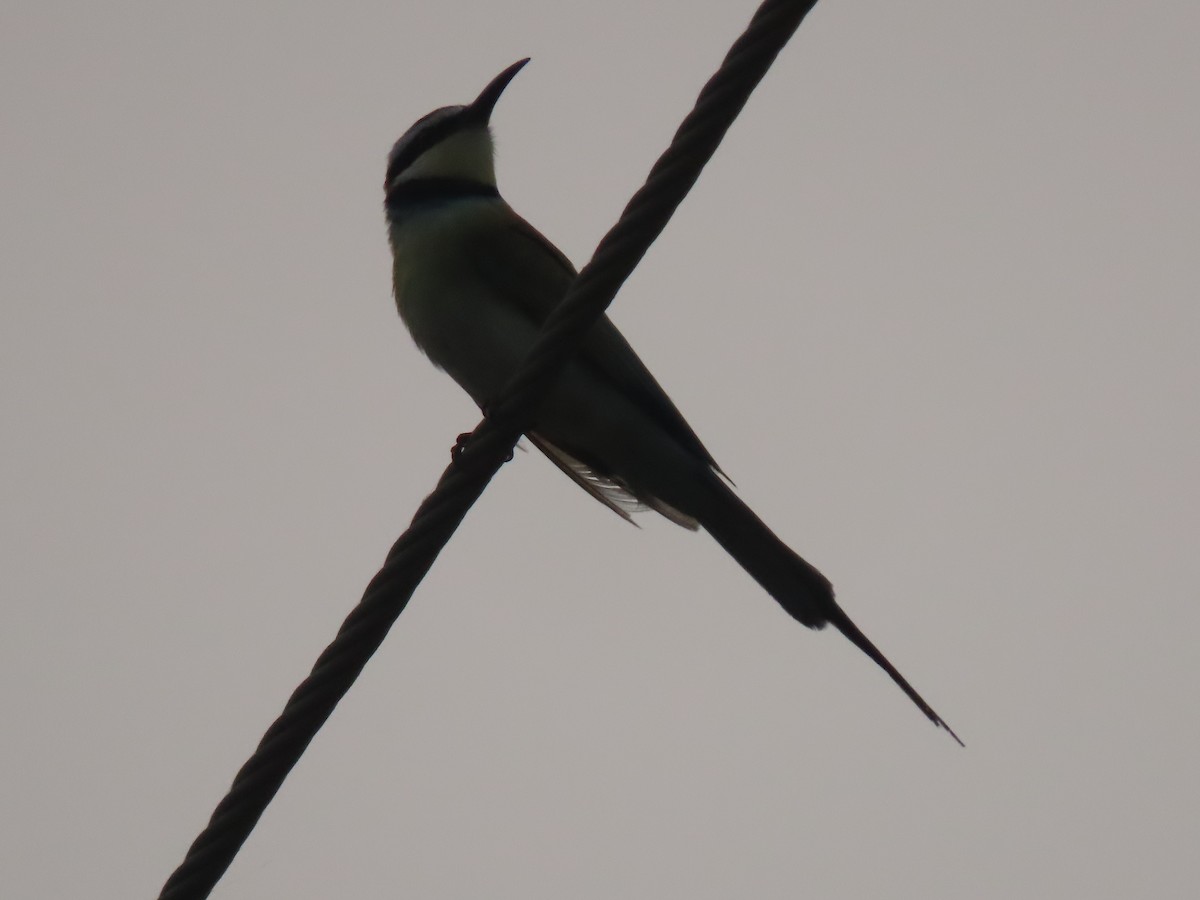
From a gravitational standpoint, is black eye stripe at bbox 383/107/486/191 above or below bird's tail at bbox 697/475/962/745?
above

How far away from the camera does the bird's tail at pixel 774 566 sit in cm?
324

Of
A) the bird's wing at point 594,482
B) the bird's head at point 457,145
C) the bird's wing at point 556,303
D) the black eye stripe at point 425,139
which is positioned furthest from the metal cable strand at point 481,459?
the black eye stripe at point 425,139

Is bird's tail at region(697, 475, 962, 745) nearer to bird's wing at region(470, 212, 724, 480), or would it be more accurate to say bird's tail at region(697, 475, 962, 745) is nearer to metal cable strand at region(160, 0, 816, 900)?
bird's wing at region(470, 212, 724, 480)

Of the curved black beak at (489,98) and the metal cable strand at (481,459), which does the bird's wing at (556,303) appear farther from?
the metal cable strand at (481,459)

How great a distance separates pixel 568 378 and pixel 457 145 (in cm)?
147

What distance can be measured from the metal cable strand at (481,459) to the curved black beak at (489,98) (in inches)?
97.9

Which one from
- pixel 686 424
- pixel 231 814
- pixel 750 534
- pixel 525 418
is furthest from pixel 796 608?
pixel 231 814

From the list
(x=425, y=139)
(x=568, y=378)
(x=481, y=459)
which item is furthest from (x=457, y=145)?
(x=481, y=459)

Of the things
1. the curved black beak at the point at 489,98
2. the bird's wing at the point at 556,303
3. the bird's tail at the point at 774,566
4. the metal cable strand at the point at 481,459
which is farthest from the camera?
the curved black beak at the point at 489,98

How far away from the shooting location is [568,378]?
144 inches

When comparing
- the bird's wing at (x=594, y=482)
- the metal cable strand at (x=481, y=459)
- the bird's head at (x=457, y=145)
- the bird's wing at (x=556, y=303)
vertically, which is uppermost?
the bird's head at (x=457, y=145)

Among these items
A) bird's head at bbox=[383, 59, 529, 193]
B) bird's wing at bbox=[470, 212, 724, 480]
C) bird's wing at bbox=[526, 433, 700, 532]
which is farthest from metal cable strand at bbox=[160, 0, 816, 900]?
bird's head at bbox=[383, 59, 529, 193]

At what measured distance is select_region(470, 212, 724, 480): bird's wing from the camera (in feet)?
11.8

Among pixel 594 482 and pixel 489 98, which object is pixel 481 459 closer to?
pixel 594 482
